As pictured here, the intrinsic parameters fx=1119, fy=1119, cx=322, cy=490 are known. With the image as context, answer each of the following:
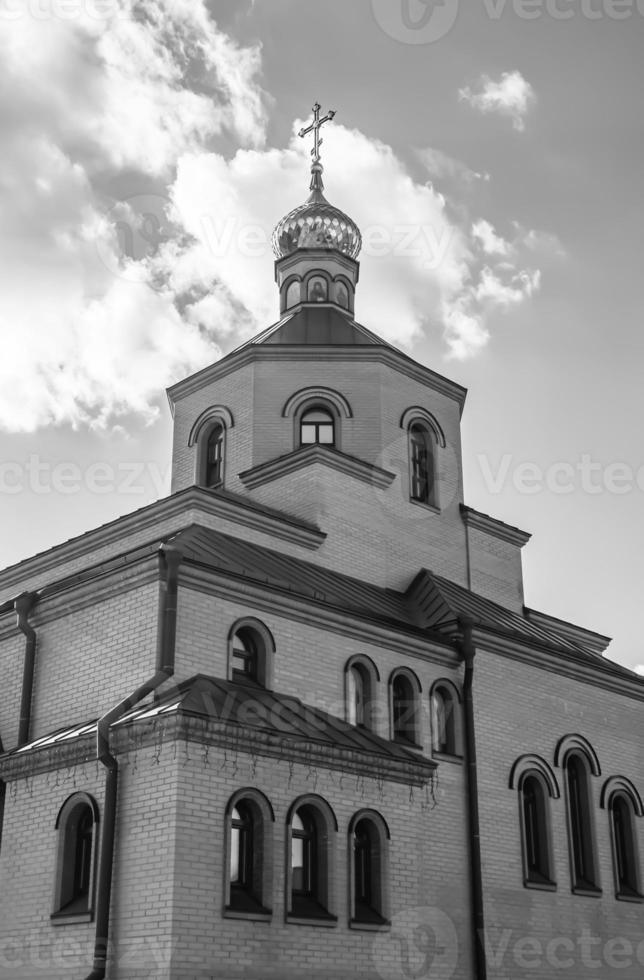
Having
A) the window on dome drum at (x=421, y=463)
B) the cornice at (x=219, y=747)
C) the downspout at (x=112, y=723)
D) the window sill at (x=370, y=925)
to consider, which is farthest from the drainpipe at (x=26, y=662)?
the window on dome drum at (x=421, y=463)

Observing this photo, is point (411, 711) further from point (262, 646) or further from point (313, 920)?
point (313, 920)

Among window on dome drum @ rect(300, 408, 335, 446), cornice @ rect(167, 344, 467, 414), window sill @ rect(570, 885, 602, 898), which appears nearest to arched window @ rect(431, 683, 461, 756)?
window sill @ rect(570, 885, 602, 898)

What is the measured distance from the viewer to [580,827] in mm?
13867

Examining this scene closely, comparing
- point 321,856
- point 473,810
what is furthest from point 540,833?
point 321,856

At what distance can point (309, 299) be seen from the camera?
61.4 ft

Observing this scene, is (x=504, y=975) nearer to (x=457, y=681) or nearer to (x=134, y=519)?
(x=457, y=681)

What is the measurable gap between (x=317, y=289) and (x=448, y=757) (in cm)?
900

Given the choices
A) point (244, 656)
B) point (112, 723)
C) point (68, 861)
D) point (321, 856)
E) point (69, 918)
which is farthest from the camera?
point (244, 656)

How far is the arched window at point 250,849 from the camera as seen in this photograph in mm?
9688

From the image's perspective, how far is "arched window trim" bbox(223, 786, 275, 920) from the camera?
9.45m

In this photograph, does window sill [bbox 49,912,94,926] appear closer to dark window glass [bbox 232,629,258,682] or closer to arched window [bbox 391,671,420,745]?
dark window glass [bbox 232,629,258,682]

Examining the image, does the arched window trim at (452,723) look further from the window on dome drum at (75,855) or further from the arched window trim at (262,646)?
the window on dome drum at (75,855)

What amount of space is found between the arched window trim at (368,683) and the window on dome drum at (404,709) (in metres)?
0.28

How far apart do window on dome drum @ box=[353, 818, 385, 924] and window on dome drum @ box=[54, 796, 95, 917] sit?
2.51 metres
